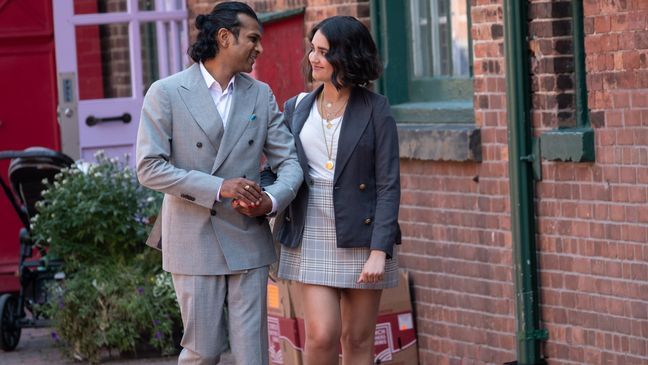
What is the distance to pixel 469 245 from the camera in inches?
305

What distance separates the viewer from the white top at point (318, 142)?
6035 millimetres

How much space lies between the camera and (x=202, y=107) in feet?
19.1

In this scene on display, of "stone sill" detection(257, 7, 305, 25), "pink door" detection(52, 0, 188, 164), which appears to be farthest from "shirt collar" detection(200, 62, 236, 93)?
"pink door" detection(52, 0, 188, 164)

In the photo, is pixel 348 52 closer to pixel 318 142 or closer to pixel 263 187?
pixel 318 142

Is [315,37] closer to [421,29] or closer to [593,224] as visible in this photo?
[593,224]

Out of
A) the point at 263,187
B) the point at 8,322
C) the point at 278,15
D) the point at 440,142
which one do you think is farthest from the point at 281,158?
the point at 8,322

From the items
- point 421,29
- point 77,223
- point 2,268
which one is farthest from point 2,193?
point 421,29

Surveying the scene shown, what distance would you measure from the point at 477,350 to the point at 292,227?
6.62 ft

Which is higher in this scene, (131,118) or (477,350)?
(131,118)

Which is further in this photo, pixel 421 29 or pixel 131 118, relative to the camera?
pixel 131 118

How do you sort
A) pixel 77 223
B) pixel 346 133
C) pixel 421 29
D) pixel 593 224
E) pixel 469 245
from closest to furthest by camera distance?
pixel 346 133 → pixel 593 224 → pixel 469 245 → pixel 421 29 → pixel 77 223

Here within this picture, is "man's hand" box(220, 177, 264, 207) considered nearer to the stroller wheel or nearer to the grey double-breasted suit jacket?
the grey double-breasted suit jacket

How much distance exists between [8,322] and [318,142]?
163 inches

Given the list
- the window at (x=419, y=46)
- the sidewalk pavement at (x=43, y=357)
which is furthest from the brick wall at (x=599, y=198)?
the sidewalk pavement at (x=43, y=357)
